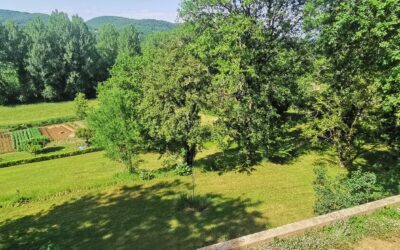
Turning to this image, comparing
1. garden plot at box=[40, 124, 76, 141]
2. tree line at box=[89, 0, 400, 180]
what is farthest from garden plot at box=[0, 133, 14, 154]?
tree line at box=[89, 0, 400, 180]

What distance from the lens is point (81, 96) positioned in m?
53.8

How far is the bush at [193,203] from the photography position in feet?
49.9

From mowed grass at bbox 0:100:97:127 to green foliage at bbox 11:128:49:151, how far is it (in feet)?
21.7

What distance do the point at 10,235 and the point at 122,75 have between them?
21198 millimetres

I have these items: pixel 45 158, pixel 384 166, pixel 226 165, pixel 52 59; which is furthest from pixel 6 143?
pixel 384 166

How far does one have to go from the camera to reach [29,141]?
1668 inches

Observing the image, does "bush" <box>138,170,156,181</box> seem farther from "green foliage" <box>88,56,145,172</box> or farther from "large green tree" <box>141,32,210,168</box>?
"large green tree" <box>141,32,210,168</box>

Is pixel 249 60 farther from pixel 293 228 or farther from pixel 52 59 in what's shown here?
pixel 52 59

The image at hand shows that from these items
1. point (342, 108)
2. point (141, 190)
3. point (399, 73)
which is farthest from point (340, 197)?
point (141, 190)

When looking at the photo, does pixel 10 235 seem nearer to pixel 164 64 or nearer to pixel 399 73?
pixel 164 64

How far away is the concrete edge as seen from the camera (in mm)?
7059

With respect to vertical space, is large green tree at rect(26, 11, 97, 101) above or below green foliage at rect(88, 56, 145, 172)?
above

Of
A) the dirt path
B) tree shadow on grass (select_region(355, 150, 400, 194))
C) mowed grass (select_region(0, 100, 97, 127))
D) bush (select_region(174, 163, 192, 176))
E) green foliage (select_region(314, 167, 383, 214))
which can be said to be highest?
the dirt path

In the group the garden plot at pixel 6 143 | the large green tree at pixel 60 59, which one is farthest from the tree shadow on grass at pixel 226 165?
the large green tree at pixel 60 59
